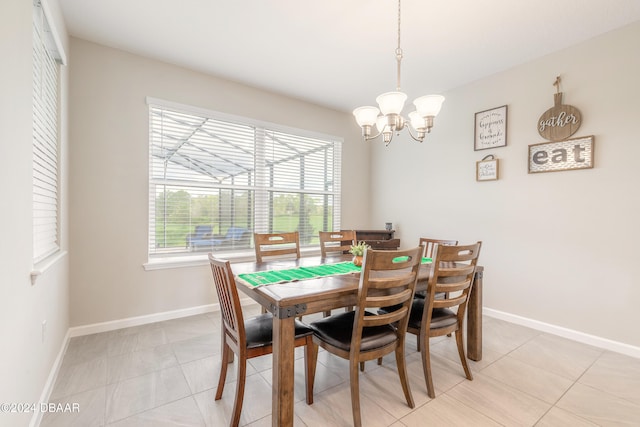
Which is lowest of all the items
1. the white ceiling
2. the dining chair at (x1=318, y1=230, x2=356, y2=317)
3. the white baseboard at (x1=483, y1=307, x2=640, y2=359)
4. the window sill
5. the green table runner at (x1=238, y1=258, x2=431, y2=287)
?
the white baseboard at (x1=483, y1=307, x2=640, y2=359)

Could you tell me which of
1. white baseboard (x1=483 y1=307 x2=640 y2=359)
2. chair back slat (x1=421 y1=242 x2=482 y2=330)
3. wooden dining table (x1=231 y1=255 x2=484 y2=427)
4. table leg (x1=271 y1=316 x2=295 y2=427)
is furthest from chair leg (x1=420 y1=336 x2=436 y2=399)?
white baseboard (x1=483 y1=307 x2=640 y2=359)

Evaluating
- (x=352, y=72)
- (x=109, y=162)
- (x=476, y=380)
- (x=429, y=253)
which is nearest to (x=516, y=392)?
(x=476, y=380)

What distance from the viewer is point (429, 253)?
3.24 metres

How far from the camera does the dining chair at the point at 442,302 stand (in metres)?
1.91

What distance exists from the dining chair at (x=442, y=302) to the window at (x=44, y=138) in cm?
248

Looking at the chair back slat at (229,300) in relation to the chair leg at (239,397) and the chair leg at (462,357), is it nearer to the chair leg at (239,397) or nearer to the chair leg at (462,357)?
the chair leg at (239,397)

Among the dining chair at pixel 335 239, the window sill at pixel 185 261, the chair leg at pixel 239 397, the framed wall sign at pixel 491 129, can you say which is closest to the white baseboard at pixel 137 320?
the window sill at pixel 185 261

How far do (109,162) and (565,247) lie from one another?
178 inches

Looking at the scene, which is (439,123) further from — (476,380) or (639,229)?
(476,380)

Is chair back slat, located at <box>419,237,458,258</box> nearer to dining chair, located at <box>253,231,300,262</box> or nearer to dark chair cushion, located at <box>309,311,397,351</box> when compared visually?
dark chair cushion, located at <box>309,311,397,351</box>

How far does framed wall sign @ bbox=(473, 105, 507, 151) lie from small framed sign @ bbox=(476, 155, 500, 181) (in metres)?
0.15

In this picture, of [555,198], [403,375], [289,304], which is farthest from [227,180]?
[555,198]

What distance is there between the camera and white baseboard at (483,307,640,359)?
98.5 inches

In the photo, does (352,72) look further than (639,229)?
Yes
